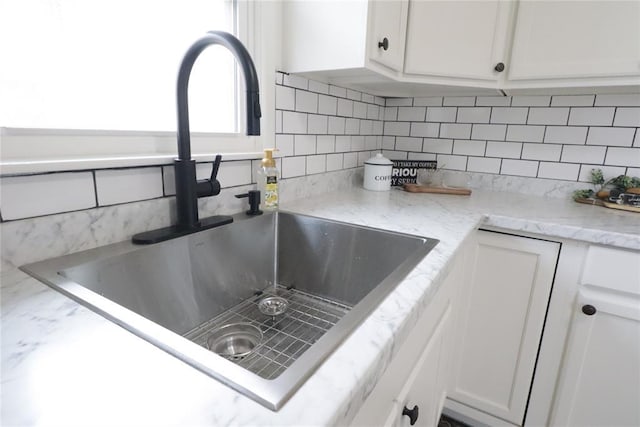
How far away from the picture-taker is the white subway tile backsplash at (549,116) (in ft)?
5.03

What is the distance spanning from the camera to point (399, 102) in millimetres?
1904

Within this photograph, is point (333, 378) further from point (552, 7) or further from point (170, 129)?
point (552, 7)

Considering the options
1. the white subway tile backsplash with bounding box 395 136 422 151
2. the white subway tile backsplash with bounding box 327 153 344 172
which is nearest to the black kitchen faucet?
the white subway tile backsplash with bounding box 327 153 344 172

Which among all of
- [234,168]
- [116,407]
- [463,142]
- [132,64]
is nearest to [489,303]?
[463,142]

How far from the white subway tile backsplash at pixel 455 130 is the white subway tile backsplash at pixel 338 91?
0.61m

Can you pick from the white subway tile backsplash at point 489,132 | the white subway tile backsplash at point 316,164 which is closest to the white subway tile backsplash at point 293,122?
the white subway tile backsplash at point 316,164

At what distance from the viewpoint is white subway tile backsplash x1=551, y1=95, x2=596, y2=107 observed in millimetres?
1479

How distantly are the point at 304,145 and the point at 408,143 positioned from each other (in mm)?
819

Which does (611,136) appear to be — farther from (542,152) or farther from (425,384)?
(425,384)

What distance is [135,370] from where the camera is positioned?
14.3 inches

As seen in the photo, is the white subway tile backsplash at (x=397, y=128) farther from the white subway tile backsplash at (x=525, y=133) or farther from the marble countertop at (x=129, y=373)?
the marble countertop at (x=129, y=373)

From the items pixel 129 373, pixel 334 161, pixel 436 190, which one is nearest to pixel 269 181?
pixel 334 161

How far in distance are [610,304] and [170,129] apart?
4.69ft

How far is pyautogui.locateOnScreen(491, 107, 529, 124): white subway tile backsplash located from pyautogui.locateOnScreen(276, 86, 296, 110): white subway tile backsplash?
1053mm
